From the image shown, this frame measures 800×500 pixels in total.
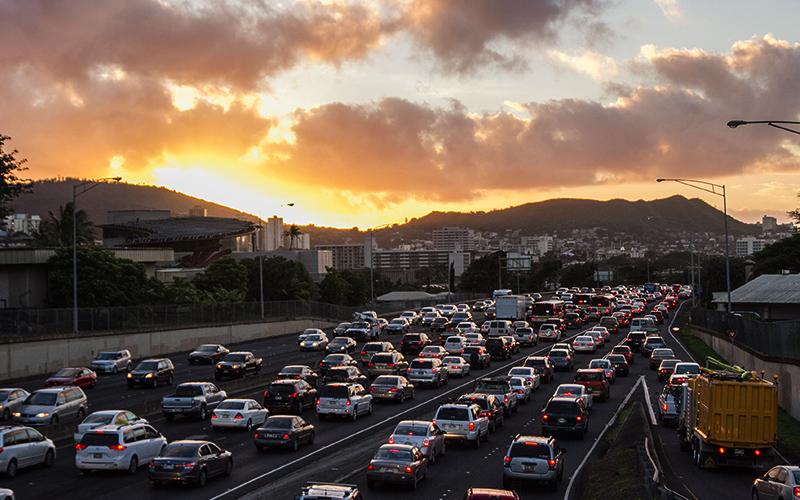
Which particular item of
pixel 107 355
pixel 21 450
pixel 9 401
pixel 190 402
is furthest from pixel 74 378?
pixel 21 450

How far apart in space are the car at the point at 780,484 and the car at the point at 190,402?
78.4ft

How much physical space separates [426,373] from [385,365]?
362 centimetres

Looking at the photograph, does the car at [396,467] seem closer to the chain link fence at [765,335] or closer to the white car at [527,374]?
the chain link fence at [765,335]

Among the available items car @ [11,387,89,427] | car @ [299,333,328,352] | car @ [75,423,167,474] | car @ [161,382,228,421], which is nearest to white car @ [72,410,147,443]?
car @ [75,423,167,474]

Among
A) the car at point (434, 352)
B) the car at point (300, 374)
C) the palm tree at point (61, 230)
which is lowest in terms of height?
the car at point (434, 352)

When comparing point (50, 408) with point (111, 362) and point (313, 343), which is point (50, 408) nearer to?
point (111, 362)

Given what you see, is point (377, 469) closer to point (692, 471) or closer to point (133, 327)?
point (692, 471)

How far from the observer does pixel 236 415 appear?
36875 millimetres

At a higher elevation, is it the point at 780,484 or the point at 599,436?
the point at 780,484

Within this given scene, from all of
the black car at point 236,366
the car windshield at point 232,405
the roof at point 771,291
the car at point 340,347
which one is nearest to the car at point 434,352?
the car at point 340,347

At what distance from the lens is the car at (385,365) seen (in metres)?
55.8

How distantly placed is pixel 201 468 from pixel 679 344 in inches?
2604

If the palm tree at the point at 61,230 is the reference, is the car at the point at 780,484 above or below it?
below

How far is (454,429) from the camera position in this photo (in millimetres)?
33812
